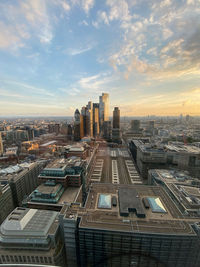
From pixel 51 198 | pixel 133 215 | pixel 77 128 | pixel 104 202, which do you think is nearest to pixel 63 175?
pixel 51 198

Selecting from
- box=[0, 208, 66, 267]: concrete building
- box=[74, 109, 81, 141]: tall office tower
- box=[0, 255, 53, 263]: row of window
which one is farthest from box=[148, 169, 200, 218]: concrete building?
box=[74, 109, 81, 141]: tall office tower

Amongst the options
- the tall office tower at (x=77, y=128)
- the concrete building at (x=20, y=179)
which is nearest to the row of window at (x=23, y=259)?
Answer: the concrete building at (x=20, y=179)

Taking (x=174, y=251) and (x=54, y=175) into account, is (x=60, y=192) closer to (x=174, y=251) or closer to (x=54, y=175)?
(x=54, y=175)

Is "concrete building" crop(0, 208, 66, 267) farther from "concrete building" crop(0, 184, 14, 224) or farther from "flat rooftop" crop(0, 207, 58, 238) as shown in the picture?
"concrete building" crop(0, 184, 14, 224)

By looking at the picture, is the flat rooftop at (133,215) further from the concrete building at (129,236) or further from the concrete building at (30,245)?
the concrete building at (30,245)

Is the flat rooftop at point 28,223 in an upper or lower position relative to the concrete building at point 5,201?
upper

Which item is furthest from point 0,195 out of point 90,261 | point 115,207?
point 115,207
